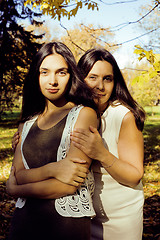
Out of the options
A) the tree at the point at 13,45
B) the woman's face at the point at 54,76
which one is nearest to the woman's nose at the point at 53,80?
the woman's face at the point at 54,76

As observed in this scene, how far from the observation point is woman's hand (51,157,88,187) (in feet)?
4.95

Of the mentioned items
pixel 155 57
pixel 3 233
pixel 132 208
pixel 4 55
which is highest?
pixel 4 55

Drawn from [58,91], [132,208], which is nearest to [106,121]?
[58,91]

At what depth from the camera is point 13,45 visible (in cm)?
1761

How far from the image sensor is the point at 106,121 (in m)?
2.05

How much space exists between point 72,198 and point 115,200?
556 millimetres

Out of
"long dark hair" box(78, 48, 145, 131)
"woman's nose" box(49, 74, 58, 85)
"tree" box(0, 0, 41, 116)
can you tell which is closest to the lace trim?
"woman's nose" box(49, 74, 58, 85)

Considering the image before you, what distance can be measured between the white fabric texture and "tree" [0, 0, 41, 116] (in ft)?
53.8

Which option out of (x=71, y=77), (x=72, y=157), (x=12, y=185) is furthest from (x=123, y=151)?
(x=12, y=185)

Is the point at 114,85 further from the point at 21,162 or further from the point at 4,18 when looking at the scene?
the point at 4,18

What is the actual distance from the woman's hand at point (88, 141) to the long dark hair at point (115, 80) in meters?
0.47

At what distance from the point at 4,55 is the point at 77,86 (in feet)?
54.0

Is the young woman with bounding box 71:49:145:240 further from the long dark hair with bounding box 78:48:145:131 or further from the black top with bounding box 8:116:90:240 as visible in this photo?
the black top with bounding box 8:116:90:240

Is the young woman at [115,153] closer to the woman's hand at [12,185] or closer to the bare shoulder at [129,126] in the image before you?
the bare shoulder at [129,126]
